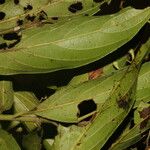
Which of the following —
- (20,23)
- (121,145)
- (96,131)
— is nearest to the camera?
(96,131)

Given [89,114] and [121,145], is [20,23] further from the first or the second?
[121,145]

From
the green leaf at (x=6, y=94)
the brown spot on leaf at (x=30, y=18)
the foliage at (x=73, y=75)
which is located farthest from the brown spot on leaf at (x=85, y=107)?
the brown spot on leaf at (x=30, y=18)

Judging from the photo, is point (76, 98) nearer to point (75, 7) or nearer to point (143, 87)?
point (143, 87)

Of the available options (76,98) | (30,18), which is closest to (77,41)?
(76,98)

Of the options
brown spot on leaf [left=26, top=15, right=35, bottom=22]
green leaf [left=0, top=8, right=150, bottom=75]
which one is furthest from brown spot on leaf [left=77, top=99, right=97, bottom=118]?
brown spot on leaf [left=26, top=15, right=35, bottom=22]

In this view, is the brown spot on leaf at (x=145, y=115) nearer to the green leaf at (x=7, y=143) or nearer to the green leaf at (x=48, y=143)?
the green leaf at (x=48, y=143)

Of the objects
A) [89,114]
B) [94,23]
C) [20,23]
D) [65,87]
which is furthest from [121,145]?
[20,23]

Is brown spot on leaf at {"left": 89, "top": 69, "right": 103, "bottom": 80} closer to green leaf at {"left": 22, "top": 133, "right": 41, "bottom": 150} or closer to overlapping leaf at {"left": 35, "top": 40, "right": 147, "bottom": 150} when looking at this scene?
overlapping leaf at {"left": 35, "top": 40, "right": 147, "bottom": 150}
